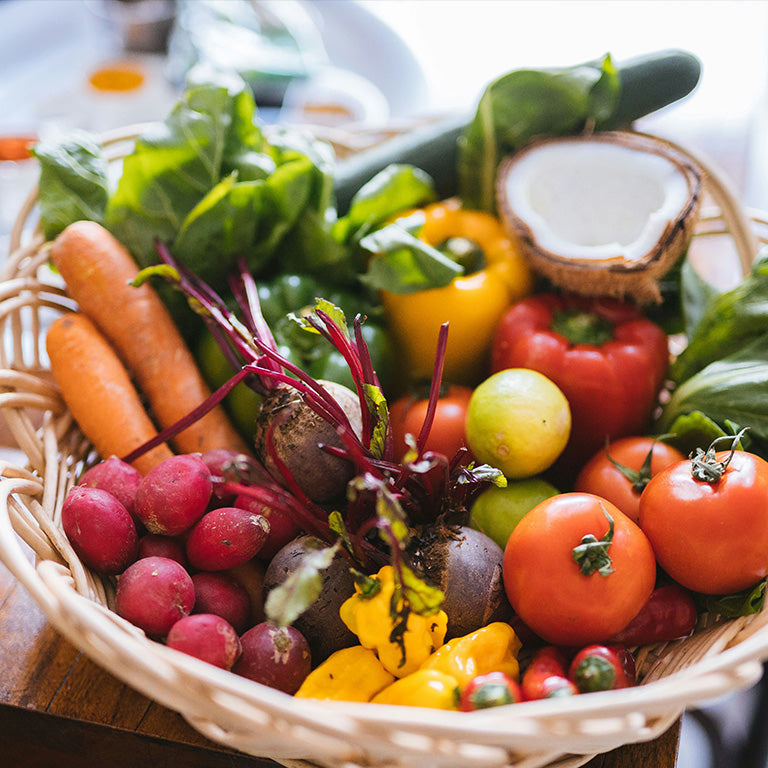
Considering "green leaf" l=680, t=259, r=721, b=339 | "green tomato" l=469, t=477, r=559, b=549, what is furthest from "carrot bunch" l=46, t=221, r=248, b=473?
"green leaf" l=680, t=259, r=721, b=339

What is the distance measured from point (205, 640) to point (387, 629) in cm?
16

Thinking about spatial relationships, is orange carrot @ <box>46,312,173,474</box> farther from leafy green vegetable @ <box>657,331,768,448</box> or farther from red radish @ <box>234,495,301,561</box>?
leafy green vegetable @ <box>657,331,768,448</box>

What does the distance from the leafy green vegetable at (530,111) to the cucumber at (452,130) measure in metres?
0.03

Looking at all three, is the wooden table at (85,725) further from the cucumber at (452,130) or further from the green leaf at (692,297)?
the cucumber at (452,130)

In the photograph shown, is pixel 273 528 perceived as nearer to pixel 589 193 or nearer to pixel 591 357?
pixel 591 357

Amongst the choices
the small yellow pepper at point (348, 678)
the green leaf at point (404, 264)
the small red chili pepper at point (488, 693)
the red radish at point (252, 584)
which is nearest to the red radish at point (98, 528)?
the red radish at point (252, 584)

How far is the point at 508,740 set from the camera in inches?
19.9

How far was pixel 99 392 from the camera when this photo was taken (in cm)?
98

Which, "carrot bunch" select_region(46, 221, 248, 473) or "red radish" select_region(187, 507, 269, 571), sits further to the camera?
"carrot bunch" select_region(46, 221, 248, 473)

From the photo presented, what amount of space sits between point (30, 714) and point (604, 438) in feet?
2.42

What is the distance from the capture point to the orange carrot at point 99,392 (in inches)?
37.9

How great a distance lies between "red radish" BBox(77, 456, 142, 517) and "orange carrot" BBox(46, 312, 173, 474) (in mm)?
108

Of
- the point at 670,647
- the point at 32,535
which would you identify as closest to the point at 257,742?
the point at 32,535

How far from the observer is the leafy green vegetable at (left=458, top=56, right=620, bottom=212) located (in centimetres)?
114
